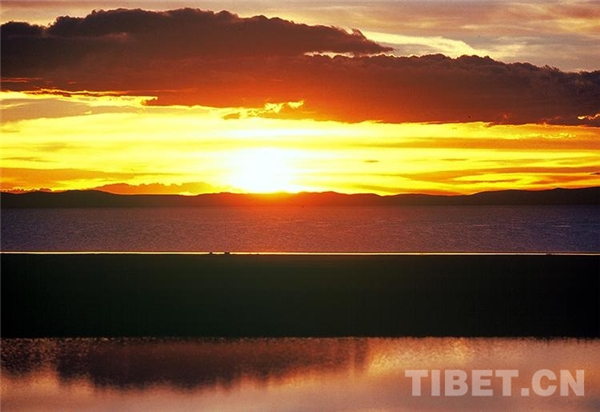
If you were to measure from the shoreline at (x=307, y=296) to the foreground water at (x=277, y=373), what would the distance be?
1.89 feet

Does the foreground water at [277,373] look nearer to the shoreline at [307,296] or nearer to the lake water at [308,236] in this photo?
the shoreline at [307,296]

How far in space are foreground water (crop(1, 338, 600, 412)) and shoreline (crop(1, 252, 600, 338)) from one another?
58 cm

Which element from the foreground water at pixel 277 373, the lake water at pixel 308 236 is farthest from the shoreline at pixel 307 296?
the lake water at pixel 308 236

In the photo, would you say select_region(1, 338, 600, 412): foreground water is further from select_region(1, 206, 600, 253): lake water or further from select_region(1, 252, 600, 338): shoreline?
select_region(1, 206, 600, 253): lake water

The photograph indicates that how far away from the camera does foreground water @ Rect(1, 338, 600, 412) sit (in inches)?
346

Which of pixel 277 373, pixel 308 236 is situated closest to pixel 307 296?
pixel 277 373

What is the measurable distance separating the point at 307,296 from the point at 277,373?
3642 millimetres

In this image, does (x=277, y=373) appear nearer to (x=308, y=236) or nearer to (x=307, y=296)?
(x=307, y=296)

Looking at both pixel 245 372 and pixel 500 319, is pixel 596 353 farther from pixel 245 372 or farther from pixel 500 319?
pixel 245 372

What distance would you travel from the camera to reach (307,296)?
13609mm

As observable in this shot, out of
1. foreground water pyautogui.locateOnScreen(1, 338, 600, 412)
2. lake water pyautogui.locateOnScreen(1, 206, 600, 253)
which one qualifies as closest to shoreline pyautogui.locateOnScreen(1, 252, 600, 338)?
foreground water pyautogui.locateOnScreen(1, 338, 600, 412)

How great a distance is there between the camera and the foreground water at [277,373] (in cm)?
878

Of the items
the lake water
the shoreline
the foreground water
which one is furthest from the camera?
the lake water

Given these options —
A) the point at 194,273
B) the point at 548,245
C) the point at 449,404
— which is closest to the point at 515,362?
the point at 449,404
